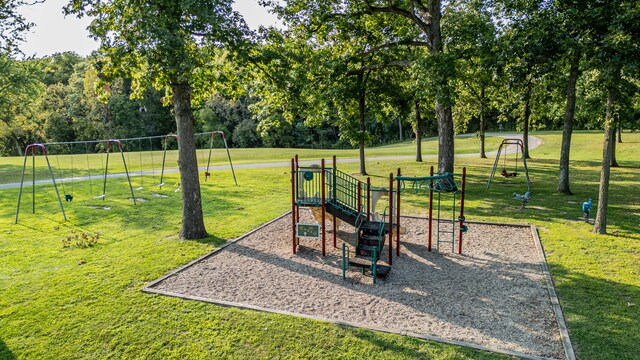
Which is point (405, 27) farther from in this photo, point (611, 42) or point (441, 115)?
point (611, 42)

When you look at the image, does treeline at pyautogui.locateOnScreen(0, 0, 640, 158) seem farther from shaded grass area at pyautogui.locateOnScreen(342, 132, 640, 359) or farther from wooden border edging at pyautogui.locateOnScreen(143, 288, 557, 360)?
wooden border edging at pyautogui.locateOnScreen(143, 288, 557, 360)

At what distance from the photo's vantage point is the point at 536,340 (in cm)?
560

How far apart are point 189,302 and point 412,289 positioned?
4271 millimetres

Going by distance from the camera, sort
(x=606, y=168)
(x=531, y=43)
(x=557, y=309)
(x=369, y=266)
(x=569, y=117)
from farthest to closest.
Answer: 1. (x=569, y=117)
2. (x=606, y=168)
3. (x=531, y=43)
4. (x=369, y=266)
5. (x=557, y=309)

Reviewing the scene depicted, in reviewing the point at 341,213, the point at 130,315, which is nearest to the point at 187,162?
Answer: the point at 341,213

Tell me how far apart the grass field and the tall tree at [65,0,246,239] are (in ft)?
10.9

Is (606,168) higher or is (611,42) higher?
(611,42)

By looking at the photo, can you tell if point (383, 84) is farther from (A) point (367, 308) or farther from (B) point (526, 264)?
(A) point (367, 308)

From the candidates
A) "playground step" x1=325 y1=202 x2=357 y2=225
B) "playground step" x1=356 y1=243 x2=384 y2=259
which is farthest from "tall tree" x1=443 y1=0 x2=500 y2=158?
"playground step" x1=356 y1=243 x2=384 y2=259

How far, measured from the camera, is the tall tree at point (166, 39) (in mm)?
7836

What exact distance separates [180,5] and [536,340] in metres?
8.80

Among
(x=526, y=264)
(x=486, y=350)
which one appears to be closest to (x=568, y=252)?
(x=526, y=264)

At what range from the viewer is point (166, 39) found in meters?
7.60

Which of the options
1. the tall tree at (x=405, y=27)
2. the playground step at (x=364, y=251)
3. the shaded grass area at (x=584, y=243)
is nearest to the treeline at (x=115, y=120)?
the tall tree at (x=405, y=27)
